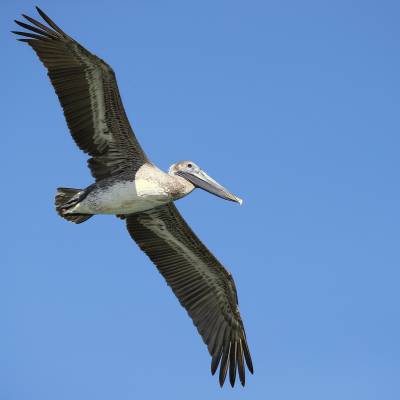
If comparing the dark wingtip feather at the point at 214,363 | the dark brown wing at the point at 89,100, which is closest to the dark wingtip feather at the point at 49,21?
the dark brown wing at the point at 89,100

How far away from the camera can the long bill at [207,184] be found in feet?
43.5

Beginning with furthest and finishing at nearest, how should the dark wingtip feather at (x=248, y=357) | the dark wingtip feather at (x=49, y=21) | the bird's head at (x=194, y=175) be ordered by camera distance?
the dark wingtip feather at (x=248, y=357) → the bird's head at (x=194, y=175) → the dark wingtip feather at (x=49, y=21)

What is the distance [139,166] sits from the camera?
12.8 m

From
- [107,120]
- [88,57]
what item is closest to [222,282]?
[107,120]

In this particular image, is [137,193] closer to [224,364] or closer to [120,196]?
[120,196]

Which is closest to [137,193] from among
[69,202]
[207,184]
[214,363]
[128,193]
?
[128,193]

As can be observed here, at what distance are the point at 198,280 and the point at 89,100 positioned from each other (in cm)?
360

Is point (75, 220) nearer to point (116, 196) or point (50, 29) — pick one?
point (116, 196)

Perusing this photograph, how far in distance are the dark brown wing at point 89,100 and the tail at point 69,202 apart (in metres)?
0.44

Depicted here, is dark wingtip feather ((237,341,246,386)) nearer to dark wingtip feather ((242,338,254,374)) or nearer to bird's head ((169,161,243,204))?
dark wingtip feather ((242,338,254,374))

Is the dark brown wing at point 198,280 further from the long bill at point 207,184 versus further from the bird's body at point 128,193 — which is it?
the bird's body at point 128,193

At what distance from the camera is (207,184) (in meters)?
13.4

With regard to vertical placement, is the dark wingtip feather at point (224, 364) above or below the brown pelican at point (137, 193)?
below

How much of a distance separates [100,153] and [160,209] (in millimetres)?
1342
